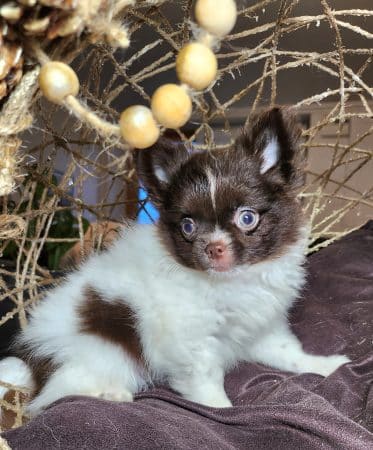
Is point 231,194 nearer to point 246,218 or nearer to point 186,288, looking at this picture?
point 246,218

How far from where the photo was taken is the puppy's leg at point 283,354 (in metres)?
1.42

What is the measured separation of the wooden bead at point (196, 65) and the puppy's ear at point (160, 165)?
24.6 inches

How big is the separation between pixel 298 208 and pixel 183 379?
19.4 inches

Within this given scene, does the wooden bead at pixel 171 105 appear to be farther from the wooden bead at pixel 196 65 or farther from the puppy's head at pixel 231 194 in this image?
the puppy's head at pixel 231 194

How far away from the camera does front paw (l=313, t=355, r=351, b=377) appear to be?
1.38m

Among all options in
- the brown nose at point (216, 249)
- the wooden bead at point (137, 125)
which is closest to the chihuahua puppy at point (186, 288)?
→ the brown nose at point (216, 249)

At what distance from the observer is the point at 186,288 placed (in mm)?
1278

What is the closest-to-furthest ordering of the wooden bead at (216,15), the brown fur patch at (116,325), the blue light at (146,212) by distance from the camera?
the wooden bead at (216,15) < the brown fur patch at (116,325) < the blue light at (146,212)

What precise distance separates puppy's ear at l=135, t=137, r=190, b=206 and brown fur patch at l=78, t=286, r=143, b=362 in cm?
28

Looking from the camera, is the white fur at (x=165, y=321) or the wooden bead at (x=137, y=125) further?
the white fur at (x=165, y=321)

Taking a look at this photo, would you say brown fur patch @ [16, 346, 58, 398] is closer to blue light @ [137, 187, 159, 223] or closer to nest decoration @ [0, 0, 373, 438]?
nest decoration @ [0, 0, 373, 438]

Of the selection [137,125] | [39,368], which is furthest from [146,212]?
[137,125]

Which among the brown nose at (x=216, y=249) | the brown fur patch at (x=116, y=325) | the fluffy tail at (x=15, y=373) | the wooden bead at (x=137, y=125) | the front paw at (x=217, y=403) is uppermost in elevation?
the wooden bead at (x=137, y=125)

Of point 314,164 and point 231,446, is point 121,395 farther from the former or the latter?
point 314,164
